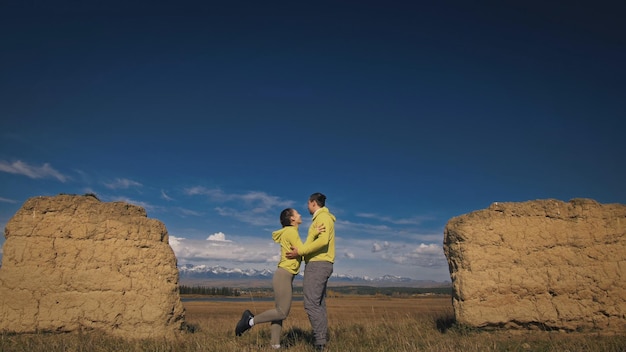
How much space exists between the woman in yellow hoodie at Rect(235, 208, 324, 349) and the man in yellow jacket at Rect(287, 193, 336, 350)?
142 millimetres

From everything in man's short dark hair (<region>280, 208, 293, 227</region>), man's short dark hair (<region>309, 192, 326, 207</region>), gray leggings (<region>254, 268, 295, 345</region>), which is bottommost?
gray leggings (<region>254, 268, 295, 345</region>)

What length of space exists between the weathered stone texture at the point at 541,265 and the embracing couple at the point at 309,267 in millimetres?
3831

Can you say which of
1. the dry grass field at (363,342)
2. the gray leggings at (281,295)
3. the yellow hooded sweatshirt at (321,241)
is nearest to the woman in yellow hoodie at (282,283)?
the gray leggings at (281,295)

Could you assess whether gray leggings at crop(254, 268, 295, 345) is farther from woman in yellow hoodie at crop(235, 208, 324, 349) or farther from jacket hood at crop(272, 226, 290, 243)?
jacket hood at crop(272, 226, 290, 243)

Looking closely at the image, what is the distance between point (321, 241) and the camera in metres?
5.86

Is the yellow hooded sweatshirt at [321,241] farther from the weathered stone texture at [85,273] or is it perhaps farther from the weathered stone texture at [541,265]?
the weathered stone texture at [85,273]

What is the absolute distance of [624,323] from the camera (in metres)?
8.16

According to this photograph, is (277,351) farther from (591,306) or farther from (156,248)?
(591,306)

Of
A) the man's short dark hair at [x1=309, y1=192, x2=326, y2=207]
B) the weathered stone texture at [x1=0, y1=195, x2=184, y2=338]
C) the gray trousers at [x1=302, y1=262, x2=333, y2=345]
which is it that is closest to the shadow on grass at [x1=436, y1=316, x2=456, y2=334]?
the gray trousers at [x1=302, y1=262, x2=333, y2=345]

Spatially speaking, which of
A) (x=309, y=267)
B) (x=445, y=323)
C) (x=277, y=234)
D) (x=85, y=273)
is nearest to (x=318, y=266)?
(x=309, y=267)

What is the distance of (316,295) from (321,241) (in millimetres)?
789

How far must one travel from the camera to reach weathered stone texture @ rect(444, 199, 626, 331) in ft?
27.1

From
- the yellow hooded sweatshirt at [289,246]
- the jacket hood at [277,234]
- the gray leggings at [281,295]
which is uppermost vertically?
the jacket hood at [277,234]

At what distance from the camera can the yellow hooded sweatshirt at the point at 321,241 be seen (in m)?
5.87
